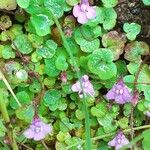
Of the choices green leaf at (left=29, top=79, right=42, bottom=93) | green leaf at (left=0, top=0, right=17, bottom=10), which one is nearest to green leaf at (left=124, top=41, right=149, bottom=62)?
green leaf at (left=29, top=79, right=42, bottom=93)

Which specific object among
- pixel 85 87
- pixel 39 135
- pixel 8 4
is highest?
pixel 8 4

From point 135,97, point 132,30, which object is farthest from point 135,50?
point 135,97

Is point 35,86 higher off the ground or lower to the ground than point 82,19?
lower

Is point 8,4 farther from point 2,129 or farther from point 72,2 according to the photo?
point 2,129

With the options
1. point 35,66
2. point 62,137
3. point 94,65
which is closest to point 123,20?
point 94,65

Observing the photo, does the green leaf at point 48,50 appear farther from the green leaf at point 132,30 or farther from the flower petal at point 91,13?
the green leaf at point 132,30

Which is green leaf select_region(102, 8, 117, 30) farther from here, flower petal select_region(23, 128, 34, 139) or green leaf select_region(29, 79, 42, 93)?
flower petal select_region(23, 128, 34, 139)

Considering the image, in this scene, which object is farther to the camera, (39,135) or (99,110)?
(99,110)

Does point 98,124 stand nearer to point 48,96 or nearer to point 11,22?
point 48,96
